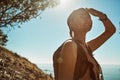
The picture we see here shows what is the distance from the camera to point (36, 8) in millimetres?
22125

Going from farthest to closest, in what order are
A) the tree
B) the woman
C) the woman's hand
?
the tree < the woman's hand < the woman

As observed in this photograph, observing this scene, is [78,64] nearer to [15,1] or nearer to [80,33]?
[80,33]

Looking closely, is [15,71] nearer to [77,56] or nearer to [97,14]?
[97,14]

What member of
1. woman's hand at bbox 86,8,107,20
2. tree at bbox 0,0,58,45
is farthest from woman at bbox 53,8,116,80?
tree at bbox 0,0,58,45

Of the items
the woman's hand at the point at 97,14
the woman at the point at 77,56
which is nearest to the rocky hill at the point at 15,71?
the woman's hand at the point at 97,14

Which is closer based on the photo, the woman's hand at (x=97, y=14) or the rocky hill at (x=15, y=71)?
the woman's hand at (x=97, y=14)

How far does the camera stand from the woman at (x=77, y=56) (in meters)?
3.81

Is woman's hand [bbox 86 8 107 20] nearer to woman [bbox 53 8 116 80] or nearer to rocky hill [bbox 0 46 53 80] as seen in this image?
woman [bbox 53 8 116 80]

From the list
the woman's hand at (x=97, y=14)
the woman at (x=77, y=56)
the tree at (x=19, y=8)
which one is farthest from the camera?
the tree at (x=19, y=8)

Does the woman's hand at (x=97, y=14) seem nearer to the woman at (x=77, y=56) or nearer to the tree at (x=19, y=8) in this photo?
the woman at (x=77, y=56)

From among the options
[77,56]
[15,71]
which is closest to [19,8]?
[15,71]

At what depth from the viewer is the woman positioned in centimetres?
381

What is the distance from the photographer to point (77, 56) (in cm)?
400

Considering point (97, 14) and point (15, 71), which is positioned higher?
point (15, 71)
